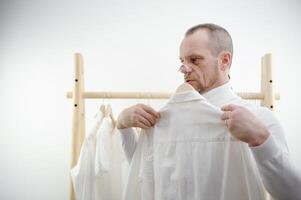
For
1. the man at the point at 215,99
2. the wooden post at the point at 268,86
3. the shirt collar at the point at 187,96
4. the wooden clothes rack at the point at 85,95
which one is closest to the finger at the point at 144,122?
the man at the point at 215,99

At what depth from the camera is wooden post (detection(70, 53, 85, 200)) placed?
1.17 m

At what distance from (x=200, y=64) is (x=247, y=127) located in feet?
0.94

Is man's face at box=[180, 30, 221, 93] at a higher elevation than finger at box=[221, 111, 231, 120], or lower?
higher

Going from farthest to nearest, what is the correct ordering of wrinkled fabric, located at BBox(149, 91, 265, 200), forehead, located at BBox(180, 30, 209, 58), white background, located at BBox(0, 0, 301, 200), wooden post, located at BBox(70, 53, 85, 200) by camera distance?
1. white background, located at BBox(0, 0, 301, 200)
2. wooden post, located at BBox(70, 53, 85, 200)
3. forehead, located at BBox(180, 30, 209, 58)
4. wrinkled fabric, located at BBox(149, 91, 265, 200)

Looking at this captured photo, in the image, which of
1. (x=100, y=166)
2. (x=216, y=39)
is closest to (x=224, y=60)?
(x=216, y=39)

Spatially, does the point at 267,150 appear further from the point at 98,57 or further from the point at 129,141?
the point at 98,57

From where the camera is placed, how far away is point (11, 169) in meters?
1.75

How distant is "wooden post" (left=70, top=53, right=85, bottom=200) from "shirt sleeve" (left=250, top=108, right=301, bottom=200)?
79cm

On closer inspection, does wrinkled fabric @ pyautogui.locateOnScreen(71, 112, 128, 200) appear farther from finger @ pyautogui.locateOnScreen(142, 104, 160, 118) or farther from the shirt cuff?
the shirt cuff

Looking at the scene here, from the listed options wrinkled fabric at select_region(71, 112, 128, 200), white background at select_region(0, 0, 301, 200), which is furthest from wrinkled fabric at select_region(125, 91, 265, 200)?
white background at select_region(0, 0, 301, 200)

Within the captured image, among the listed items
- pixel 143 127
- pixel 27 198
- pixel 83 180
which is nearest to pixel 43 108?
pixel 27 198

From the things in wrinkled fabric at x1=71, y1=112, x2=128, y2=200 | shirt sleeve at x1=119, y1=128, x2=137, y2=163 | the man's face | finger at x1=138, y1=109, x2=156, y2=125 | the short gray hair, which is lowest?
wrinkled fabric at x1=71, y1=112, x2=128, y2=200

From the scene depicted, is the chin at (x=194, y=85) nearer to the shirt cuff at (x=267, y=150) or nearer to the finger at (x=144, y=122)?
the finger at (x=144, y=122)

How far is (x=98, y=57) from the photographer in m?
1.82
